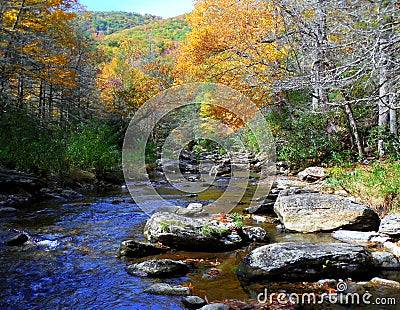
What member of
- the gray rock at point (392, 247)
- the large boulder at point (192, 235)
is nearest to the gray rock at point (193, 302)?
the large boulder at point (192, 235)

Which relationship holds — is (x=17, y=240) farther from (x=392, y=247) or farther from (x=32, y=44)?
(x=32, y=44)

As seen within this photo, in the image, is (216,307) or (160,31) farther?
(160,31)

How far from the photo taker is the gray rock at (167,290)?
375 cm

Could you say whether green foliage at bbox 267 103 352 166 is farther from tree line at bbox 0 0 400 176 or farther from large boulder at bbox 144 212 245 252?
large boulder at bbox 144 212 245 252

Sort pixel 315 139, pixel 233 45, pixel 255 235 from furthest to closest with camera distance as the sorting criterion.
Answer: pixel 233 45, pixel 315 139, pixel 255 235

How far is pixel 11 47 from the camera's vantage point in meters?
12.7

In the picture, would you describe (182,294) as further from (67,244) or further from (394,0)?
(394,0)

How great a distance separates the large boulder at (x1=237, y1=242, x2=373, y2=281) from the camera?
4.07 m

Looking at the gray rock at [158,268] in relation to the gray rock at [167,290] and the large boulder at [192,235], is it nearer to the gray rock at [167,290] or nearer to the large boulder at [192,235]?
the gray rock at [167,290]

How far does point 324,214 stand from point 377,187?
116 cm

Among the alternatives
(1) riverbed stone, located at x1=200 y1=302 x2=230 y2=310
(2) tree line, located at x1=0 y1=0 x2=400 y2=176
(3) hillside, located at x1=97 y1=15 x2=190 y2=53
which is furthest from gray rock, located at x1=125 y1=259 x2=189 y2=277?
(3) hillside, located at x1=97 y1=15 x2=190 y2=53

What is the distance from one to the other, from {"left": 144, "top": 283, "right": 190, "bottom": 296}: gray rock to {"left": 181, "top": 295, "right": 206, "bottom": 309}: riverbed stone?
7.3 inches

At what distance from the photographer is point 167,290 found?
3781 millimetres

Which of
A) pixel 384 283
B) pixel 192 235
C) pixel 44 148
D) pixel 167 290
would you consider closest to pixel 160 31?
pixel 44 148
